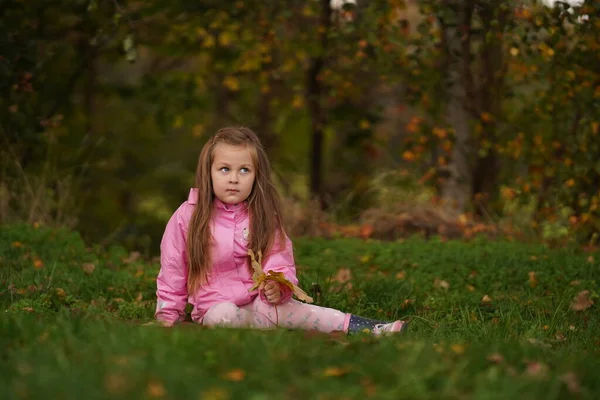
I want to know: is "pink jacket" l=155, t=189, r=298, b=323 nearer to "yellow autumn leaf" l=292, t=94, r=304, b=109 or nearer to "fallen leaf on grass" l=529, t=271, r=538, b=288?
"fallen leaf on grass" l=529, t=271, r=538, b=288

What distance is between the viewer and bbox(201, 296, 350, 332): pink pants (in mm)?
4301

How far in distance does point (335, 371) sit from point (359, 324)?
5.61ft

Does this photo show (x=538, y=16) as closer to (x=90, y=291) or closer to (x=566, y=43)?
(x=566, y=43)

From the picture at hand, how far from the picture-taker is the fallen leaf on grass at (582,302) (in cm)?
516

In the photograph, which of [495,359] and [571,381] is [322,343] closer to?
[495,359]

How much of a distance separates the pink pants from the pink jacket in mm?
56

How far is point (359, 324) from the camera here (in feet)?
14.6

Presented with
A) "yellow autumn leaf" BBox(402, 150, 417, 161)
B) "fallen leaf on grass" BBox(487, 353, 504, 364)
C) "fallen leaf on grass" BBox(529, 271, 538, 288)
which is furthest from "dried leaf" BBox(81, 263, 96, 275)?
"yellow autumn leaf" BBox(402, 150, 417, 161)

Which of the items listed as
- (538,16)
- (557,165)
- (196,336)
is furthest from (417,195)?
(196,336)

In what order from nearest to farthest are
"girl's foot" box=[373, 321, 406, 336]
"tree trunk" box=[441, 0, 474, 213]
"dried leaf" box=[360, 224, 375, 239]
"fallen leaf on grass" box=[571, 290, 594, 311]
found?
1. "girl's foot" box=[373, 321, 406, 336]
2. "fallen leaf on grass" box=[571, 290, 594, 311]
3. "dried leaf" box=[360, 224, 375, 239]
4. "tree trunk" box=[441, 0, 474, 213]

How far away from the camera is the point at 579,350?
154 inches

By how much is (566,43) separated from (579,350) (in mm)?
4772

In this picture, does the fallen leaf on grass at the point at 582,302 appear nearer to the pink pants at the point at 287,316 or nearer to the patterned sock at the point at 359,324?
the patterned sock at the point at 359,324

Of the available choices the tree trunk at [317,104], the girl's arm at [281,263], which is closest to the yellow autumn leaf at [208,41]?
the tree trunk at [317,104]
